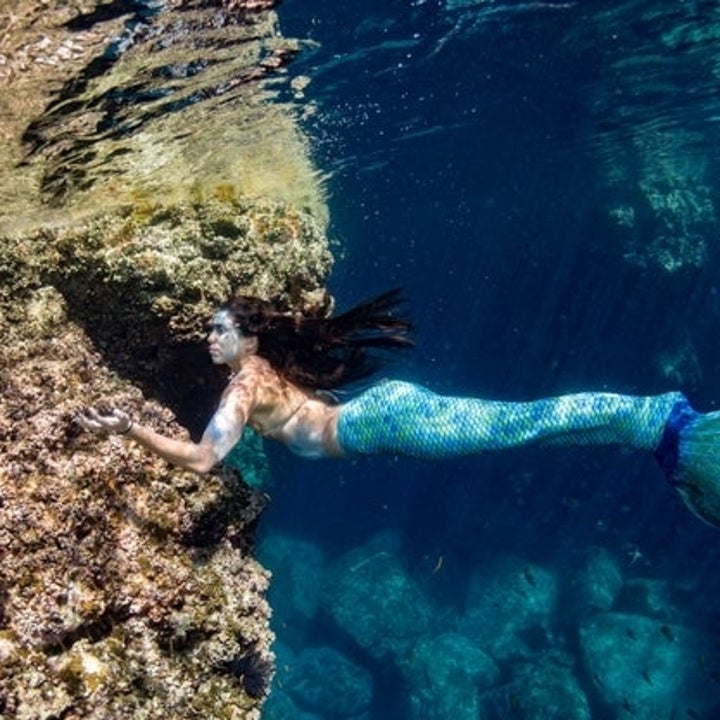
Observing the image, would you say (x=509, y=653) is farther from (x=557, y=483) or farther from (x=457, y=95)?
(x=457, y=95)

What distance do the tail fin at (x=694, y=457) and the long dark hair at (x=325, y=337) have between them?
8.14ft

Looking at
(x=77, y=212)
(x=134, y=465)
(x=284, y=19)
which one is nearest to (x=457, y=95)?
(x=284, y=19)

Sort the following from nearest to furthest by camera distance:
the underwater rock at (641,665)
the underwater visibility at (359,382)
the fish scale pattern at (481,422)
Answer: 1. the underwater visibility at (359,382)
2. the fish scale pattern at (481,422)
3. the underwater rock at (641,665)

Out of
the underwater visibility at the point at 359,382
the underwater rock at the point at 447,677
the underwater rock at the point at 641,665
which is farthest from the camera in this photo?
the underwater rock at the point at 447,677

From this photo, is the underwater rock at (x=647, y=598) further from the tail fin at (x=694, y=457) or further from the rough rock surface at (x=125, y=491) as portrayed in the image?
the rough rock surface at (x=125, y=491)

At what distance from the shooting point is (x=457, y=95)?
17484 mm

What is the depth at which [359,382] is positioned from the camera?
7305 mm

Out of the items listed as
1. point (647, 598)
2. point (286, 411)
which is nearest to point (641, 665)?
point (647, 598)

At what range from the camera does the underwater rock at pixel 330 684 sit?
71.2ft

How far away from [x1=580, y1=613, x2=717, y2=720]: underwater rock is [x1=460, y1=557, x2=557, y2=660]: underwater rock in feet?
7.43

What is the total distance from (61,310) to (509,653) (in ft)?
64.3

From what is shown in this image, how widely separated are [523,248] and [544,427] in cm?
3194

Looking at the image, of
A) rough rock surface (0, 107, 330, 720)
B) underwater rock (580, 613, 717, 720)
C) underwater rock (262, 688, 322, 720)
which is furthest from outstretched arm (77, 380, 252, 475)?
underwater rock (262, 688, 322, 720)

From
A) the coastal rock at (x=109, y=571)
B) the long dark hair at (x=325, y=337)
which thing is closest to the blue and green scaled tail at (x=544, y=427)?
the long dark hair at (x=325, y=337)
